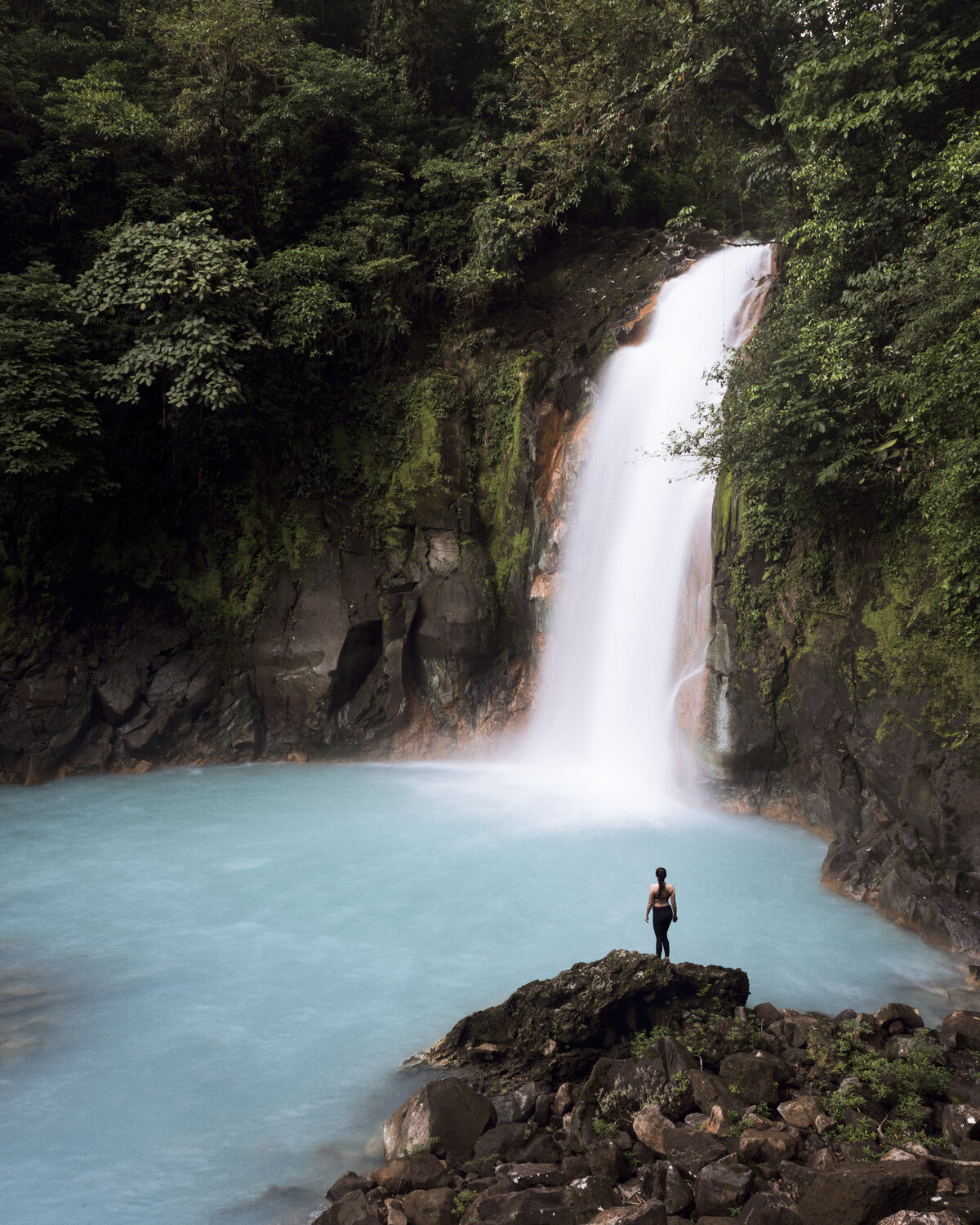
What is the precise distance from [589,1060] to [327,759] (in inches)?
435

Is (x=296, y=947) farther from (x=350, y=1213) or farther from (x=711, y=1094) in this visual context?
(x=711, y=1094)

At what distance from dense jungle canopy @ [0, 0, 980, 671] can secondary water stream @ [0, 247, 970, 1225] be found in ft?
7.33

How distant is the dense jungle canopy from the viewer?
10438 millimetres

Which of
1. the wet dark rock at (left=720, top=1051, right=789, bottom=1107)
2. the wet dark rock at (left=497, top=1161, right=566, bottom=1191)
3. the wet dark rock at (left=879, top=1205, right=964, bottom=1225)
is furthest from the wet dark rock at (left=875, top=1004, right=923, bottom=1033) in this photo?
the wet dark rock at (left=497, top=1161, right=566, bottom=1191)

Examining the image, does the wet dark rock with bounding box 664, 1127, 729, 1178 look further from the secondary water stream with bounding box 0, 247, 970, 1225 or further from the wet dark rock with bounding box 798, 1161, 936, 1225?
the secondary water stream with bounding box 0, 247, 970, 1225

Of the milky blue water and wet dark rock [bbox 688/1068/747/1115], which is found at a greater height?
wet dark rock [bbox 688/1068/747/1115]

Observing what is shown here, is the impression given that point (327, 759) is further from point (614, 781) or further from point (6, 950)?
point (6, 950)

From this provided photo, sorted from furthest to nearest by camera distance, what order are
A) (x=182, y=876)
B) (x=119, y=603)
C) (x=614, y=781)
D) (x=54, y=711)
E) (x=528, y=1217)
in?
1. (x=119, y=603)
2. (x=54, y=711)
3. (x=614, y=781)
4. (x=182, y=876)
5. (x=528, y=1217)

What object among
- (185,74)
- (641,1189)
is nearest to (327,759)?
(641,1189)

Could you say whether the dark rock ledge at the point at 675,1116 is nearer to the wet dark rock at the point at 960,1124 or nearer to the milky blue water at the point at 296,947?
the wet dark rock at the point at 960,1124

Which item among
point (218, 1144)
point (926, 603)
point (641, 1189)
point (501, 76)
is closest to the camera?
point (641, 1189)

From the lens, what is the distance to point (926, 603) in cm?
960

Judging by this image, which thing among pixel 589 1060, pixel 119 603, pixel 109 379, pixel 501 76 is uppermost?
pixel 501 76

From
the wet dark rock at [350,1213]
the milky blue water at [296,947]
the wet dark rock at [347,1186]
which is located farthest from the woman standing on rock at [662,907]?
the wet dark rock at [350,1213]
